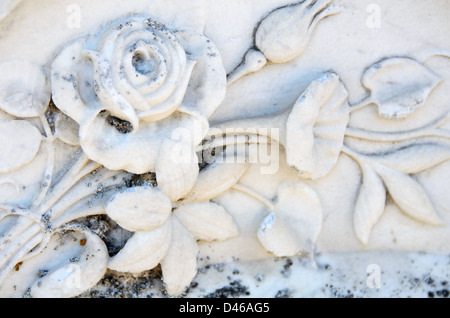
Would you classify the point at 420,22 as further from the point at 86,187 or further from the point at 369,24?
the point at 86,187

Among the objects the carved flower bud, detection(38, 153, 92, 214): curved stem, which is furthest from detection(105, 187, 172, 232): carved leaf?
the carved flower bud

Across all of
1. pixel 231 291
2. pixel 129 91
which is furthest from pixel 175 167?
pixel 231 291

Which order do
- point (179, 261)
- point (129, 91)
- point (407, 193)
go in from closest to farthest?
point (129, 91) < point (179, 261) < point (407, 193)

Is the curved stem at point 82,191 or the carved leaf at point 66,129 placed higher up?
the carved leaf at point 66,129

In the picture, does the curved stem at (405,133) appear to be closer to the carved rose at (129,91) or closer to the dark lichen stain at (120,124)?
the carved rose at (129,91)

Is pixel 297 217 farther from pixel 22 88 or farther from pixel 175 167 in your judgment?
pixel 22 88

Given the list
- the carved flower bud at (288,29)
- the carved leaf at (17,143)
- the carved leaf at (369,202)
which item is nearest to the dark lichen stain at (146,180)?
the carved leaf at (17,143)

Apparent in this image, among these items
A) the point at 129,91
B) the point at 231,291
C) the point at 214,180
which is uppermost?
the point at 129,91
